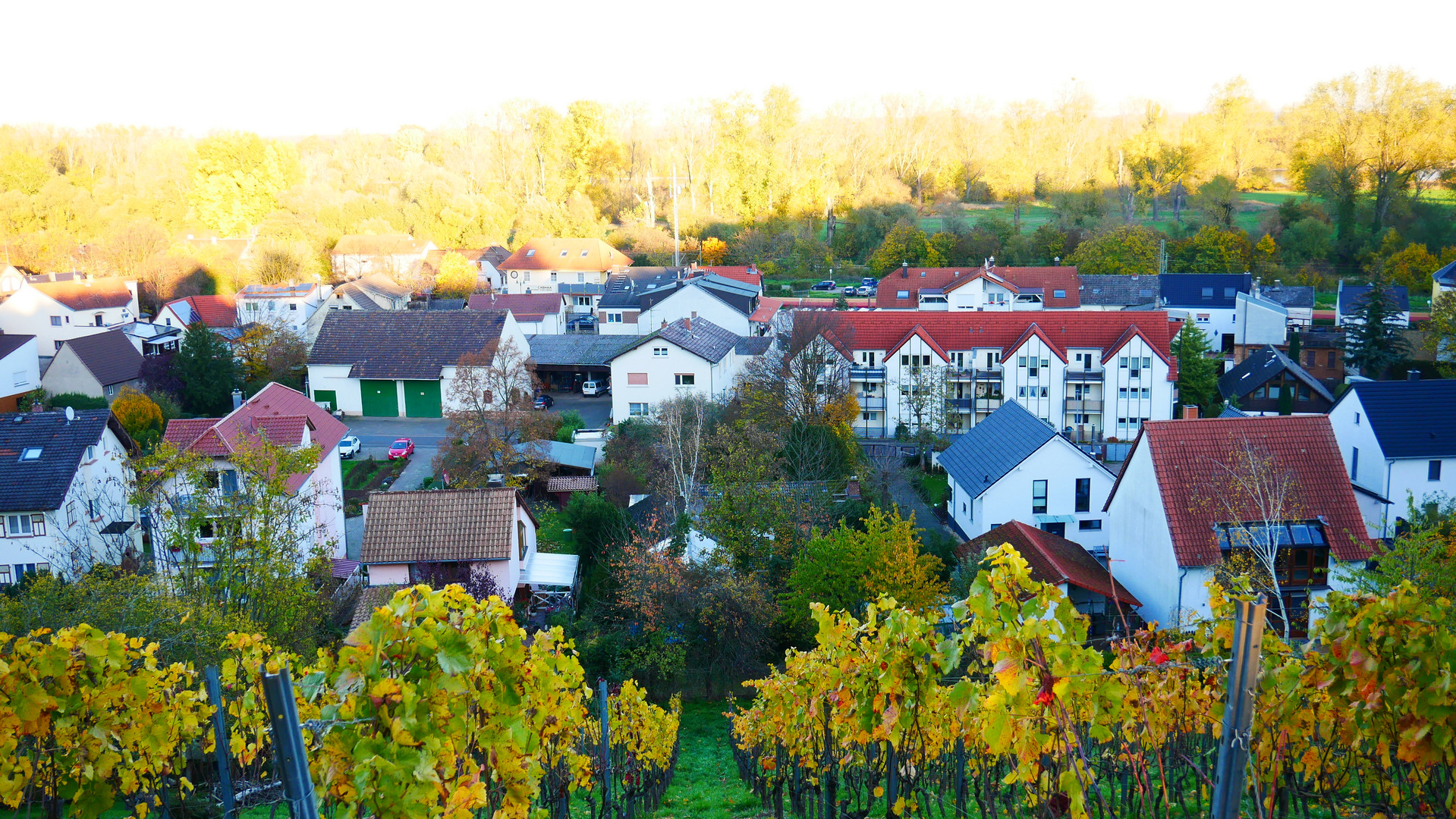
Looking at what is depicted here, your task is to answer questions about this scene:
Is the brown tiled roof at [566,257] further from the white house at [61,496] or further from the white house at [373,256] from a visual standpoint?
the white house at [61,496]

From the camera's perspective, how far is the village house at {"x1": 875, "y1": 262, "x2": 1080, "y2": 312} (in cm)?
4775

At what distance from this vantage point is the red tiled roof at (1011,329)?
3412 cm

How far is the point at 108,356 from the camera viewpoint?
38688 millimetres

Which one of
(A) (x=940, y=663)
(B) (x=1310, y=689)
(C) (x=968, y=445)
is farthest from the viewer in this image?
(C) (x=968, y=445)

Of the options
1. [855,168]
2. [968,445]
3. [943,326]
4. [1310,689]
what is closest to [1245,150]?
[855,168]

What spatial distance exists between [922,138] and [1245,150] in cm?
2395

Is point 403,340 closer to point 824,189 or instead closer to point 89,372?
point 89,372

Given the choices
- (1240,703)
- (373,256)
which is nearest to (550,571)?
(1240,703)

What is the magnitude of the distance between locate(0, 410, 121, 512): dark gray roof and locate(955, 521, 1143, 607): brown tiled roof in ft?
64.6

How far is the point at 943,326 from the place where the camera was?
35.6m

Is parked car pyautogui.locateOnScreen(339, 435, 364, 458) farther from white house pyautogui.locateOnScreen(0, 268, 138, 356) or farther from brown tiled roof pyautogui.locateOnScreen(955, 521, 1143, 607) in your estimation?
brown tiled roof pyautogui.locateOnScreen(955, 521, 1143, 607)

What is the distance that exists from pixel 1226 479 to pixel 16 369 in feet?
135

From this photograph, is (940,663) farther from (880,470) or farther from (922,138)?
(922,138)

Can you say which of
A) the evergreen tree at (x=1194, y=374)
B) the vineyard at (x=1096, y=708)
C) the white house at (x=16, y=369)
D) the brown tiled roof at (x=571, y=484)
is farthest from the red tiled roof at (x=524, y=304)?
the vineyard at (x=1096, y=708)
